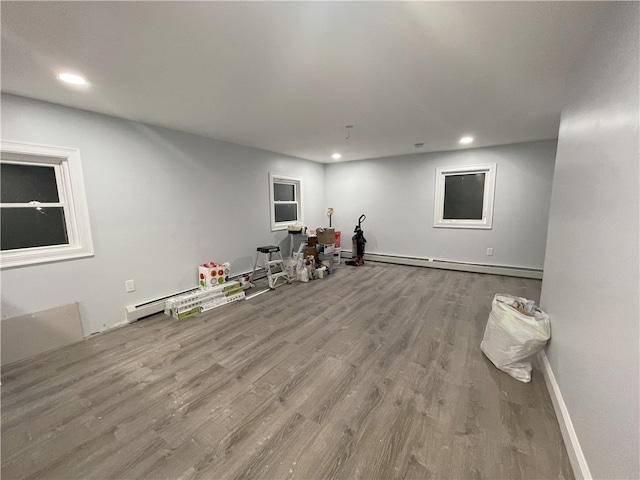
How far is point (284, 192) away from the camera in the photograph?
5.31 metres

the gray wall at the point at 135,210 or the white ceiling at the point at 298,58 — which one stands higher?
the white ceiling at the point at 298,58

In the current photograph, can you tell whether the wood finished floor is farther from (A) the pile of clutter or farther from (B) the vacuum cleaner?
(B) the vacuum cleaner

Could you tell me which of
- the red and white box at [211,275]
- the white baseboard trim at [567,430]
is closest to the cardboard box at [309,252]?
the red and white box at [211,275]

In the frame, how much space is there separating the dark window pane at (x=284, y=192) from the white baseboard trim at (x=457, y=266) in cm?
201

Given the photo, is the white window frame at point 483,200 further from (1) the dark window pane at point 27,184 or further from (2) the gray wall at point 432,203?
(1) the dark window pane at point 27,184

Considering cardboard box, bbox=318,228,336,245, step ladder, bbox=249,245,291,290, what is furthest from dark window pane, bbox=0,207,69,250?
cardboard box, bbox=318,228,336,245

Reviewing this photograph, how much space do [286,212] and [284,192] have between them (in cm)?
42

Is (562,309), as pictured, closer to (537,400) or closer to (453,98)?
(537,400)

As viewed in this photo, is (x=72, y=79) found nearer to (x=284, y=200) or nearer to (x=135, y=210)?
(x=135, y=210)

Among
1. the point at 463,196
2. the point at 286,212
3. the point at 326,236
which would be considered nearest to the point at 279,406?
the point at 326,236

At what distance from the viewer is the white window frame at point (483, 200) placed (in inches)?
177

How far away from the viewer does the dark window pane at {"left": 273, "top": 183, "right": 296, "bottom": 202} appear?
16.6 feet

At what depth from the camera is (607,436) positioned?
0.99m

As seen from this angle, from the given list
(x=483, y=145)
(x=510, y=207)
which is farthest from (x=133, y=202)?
(x=510, y=207)
